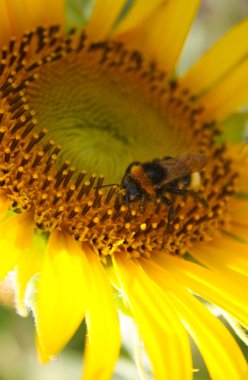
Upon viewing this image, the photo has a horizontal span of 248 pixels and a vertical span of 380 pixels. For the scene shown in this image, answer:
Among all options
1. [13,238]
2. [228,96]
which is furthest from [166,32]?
[13,238]

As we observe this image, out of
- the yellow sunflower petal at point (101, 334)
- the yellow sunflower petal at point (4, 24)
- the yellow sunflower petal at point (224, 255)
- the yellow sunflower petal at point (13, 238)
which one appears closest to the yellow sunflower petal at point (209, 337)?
the yellow sunflower petal at point (101, 334)

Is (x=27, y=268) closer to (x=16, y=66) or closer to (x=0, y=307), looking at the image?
(x=0, y=307)

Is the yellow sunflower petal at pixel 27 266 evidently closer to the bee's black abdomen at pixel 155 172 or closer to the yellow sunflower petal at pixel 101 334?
the yellow sunflower petal at pixel 101 334

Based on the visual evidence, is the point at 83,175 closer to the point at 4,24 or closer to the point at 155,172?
the point at 155,172

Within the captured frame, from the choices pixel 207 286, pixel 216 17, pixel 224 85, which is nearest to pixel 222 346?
pixel 207 286

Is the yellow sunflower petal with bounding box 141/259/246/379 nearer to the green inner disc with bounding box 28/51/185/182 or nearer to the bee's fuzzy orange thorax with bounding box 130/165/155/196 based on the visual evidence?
the bee's fuzzy orange thorax with bounding box 130/165/155/196

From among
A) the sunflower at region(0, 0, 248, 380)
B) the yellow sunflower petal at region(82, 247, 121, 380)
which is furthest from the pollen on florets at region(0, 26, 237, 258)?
the yellow sunflower petal at region(82, 247, 121, 380)
